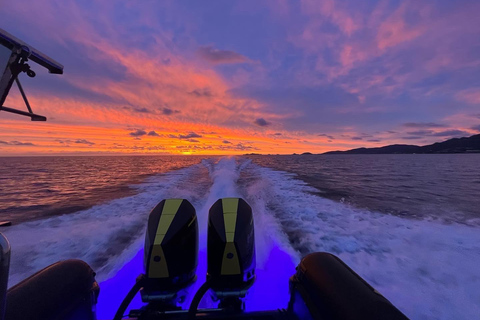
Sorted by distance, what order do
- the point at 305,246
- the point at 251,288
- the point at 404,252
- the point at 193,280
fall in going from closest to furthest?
1. the point at 193,280
2. the point at 251,288
3. the point at 404,252
4. the point at 305,246

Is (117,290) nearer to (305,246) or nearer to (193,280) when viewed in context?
(193,280)

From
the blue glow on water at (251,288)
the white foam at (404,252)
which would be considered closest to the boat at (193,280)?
the blue glow on water at (251,288)

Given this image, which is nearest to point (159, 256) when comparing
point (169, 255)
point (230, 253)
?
point (169, 255)

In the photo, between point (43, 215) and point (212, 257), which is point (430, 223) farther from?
point (43, 215)

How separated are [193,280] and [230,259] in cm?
50

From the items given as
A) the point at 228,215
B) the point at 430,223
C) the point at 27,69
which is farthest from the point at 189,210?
the point at 430,223

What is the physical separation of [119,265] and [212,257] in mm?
2296

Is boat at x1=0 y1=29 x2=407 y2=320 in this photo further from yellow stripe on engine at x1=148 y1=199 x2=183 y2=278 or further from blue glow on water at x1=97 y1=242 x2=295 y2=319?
blue glow on water at x1=97 y1=242 x2=295 y2=319

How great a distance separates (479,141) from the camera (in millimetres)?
141000

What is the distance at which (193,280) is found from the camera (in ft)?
6.99

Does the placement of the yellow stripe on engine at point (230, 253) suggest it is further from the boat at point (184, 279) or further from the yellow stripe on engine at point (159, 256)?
the yellow stripe on engine at point (159, 256)

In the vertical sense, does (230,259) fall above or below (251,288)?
above

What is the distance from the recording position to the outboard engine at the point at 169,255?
6.29 ft

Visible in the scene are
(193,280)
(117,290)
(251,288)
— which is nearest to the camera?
(193,280)
